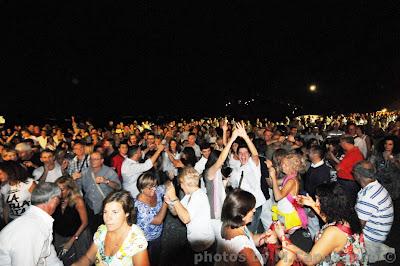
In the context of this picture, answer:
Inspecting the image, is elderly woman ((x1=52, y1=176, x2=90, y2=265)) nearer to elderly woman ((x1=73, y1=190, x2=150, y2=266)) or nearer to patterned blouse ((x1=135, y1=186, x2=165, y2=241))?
patterned blouse ((x1=135, y1=186, x2=165, y2=241))

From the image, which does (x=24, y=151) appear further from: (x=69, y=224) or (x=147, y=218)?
(x=147, y=218)

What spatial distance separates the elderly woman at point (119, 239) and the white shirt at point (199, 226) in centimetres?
84

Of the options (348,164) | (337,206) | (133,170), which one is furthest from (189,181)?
(348,164)

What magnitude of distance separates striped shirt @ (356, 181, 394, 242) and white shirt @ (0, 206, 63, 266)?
364 centimetres

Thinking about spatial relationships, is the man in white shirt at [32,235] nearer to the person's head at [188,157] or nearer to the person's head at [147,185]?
the person's head at [147,185]

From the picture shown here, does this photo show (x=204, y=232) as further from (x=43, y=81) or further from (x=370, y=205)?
(x=43, y=81)

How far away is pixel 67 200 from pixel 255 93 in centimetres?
4548

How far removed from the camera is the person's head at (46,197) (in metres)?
3.31

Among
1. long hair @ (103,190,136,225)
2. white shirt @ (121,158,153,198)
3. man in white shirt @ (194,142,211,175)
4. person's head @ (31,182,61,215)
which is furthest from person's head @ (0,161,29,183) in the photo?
man in white shirt @ (194,142,211,175)

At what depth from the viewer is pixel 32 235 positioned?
9.91ft

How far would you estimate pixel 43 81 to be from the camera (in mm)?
30469

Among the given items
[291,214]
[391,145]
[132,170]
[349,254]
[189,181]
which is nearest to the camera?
[349,254]

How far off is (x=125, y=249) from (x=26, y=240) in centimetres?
86

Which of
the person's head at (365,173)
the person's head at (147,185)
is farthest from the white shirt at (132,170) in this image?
the person's head at (365,173)
